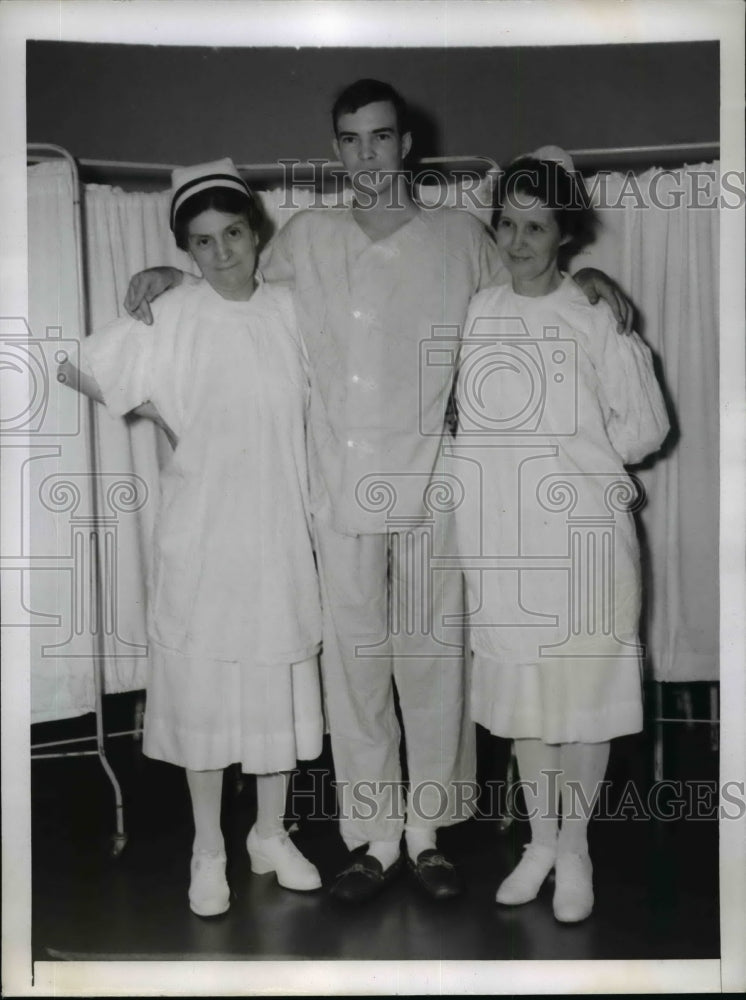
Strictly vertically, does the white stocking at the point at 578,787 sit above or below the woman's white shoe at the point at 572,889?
above

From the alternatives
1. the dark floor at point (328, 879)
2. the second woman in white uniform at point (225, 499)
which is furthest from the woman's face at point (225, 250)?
the dark floor at point (328, 879)

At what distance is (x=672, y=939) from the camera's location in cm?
A: 187

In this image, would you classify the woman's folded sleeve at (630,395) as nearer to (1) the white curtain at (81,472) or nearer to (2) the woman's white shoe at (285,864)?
(1) the white curtain at (81,472)

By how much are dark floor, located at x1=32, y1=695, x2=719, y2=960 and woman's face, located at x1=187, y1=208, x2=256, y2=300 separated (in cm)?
77

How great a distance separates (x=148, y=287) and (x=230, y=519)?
1.36 feet

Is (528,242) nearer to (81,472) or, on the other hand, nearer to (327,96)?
(327,96)

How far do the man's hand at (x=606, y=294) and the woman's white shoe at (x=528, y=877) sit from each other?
90 cm

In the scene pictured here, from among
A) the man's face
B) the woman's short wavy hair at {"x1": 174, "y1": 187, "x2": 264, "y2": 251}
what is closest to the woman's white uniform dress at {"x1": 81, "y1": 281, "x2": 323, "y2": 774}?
the woman's short wavy hair at {"x1": 174, "y1": 187, "x2": 264, "y2": 251}

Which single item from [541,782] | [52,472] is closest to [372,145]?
[52,472]

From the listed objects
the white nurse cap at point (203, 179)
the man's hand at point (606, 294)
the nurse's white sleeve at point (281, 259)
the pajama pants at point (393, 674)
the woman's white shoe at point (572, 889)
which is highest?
the white nurse cap at point (203, 179)

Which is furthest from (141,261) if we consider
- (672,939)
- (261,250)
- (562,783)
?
(672,939)

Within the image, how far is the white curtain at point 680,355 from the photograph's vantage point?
1875mm

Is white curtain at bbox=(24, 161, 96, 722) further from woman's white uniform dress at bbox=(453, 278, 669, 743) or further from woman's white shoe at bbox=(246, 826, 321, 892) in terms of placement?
woman's white uniform dress at bbox=(453, 278, 669, 743)

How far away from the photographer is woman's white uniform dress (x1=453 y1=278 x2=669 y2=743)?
1.83 metres
